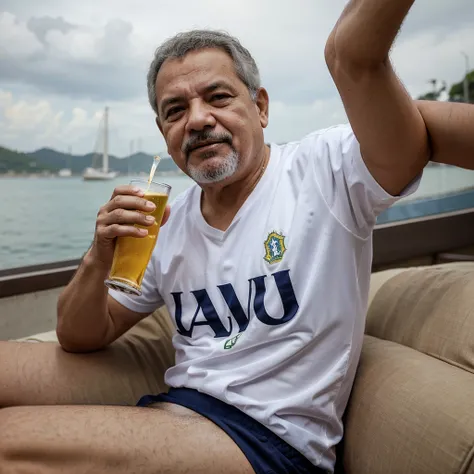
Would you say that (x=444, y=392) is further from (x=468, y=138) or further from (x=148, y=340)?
(x=148, y=340)

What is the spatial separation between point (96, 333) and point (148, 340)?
0.85 ft

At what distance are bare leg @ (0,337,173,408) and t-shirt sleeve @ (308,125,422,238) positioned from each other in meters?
0.81

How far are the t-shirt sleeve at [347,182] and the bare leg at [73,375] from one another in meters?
0.81

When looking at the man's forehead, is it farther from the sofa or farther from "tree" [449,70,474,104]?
"tree" [449,70,474,104]

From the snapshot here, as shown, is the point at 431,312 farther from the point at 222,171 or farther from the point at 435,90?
the point at 435,90

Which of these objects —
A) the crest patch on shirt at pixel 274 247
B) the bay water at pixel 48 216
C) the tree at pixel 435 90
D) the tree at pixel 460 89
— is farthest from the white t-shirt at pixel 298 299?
the tree at pixel 460 89

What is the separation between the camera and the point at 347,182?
1177 mm

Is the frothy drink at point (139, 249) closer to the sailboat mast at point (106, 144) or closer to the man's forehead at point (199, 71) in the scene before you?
the man's forehead at point (199, 71)

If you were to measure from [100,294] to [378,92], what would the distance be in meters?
0.89

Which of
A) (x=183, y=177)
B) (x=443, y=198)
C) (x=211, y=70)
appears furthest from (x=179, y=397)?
(x=443, y=198)

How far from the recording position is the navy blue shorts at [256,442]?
3.88 ft

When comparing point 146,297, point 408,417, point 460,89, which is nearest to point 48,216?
point 146,297

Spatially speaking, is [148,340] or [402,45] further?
[402,45]

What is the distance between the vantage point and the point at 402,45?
9.41 feet
